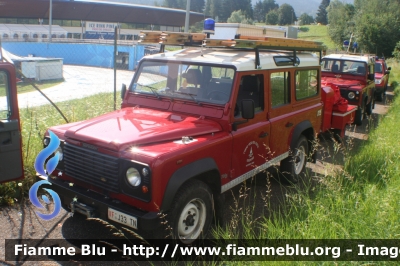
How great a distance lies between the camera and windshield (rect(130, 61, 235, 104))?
4.80 m

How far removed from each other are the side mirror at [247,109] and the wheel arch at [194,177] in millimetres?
707

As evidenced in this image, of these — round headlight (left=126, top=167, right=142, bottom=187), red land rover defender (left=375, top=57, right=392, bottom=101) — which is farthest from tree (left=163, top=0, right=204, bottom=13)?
round headlight (left=126, top=167, right=142, bottom=187)

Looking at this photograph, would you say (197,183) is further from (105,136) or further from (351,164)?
(351,164)

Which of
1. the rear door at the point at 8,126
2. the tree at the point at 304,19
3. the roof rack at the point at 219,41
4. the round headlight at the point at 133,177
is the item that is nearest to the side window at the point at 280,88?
the roof rack at the point at 219,41

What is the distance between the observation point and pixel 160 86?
5266 millimetres

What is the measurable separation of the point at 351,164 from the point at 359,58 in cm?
767

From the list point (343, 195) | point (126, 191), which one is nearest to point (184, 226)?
point (126, 191)

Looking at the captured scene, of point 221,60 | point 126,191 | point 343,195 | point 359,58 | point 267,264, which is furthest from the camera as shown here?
point 359,58

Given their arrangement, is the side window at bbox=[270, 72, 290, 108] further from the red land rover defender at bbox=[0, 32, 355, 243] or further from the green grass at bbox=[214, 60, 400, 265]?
the green grass at bbox=[214, 60, 400, 265]

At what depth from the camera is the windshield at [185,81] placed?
189 inches

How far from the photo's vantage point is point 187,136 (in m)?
4.26

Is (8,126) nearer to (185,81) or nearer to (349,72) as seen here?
(185,81)

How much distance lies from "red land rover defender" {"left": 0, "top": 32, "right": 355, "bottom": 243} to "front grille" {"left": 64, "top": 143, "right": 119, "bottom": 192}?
0.03 ft

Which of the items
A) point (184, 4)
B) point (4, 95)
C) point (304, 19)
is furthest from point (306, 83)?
point (184, 4)
